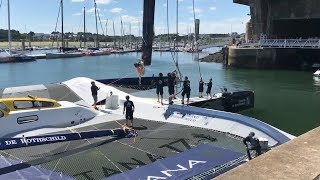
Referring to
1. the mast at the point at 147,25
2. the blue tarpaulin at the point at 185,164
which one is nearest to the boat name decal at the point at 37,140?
the blue tarpaulin at the point at 185,164

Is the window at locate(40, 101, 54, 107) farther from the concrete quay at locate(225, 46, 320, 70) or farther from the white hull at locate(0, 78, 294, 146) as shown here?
the concrete quay at locate(225, 46, 320, 70)

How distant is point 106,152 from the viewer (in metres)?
13.6

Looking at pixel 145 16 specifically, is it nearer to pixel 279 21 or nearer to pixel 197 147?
pixel 197 147

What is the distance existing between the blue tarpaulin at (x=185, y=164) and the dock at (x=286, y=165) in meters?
5.79

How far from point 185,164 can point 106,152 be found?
2.91 m

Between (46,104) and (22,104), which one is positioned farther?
(46,104)

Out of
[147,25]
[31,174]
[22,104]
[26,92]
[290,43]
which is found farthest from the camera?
[290,43]

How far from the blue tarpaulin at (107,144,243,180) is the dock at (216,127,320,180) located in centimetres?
579

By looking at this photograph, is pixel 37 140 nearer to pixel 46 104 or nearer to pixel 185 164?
pixel 46 104

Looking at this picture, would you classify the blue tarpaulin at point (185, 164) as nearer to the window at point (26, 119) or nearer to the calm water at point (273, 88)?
the window at point (26, 119)

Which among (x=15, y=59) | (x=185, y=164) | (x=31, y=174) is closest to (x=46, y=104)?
(x=31, y=174)

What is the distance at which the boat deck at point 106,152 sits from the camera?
38.9ft

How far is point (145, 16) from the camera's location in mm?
20781

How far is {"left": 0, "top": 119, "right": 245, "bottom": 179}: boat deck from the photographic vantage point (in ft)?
38.9
